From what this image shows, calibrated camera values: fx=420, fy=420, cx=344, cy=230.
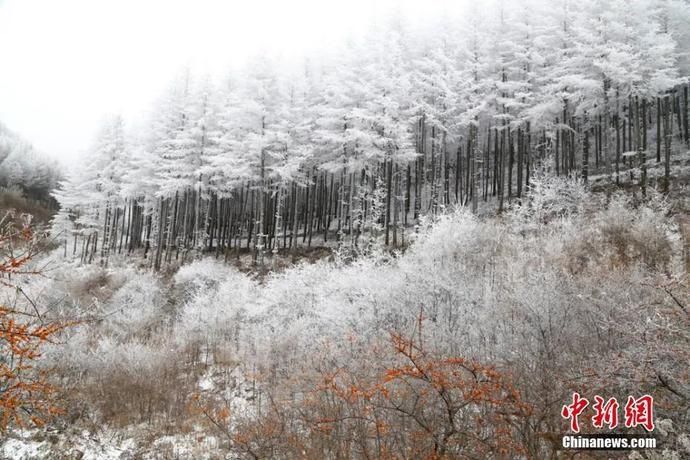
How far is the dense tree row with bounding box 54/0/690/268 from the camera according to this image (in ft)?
83.0

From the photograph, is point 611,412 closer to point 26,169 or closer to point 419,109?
point 419,109

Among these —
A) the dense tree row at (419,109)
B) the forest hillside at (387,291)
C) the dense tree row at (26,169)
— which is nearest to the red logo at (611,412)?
the forest hillside at (387,291)

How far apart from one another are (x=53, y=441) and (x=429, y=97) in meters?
28.5

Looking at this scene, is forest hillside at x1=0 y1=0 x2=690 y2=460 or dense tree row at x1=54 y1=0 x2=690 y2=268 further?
dense tree row at x1=54 y1=0 x2=690 y2=268

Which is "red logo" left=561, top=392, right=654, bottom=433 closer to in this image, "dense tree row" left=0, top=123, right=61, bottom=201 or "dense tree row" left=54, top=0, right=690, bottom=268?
"dense tree row" left=54, top=0, right=690, bottom=268

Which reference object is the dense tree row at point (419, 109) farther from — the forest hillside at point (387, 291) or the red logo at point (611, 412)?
the red logo at point (611, 412)

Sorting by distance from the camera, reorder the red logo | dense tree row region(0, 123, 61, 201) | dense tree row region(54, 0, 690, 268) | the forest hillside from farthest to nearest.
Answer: dense tree row region(0, 123, 61, 201) → dense tree row region(54, 0, 690, 268) → the forest hillside → the red logo

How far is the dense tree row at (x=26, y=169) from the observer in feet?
240

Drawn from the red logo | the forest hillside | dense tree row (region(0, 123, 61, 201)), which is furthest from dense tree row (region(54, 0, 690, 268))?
dense tree row (region(0, 123, 61, 201))

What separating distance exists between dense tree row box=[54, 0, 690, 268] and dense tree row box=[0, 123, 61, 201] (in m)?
53.6

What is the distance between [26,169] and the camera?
75312mm

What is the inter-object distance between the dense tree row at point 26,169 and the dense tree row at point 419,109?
176 feet

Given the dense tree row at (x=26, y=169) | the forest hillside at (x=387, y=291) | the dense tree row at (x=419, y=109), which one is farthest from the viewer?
the dense tree row at (x=26, y=169)

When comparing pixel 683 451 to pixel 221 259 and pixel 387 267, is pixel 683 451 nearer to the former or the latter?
pixel 387 267
